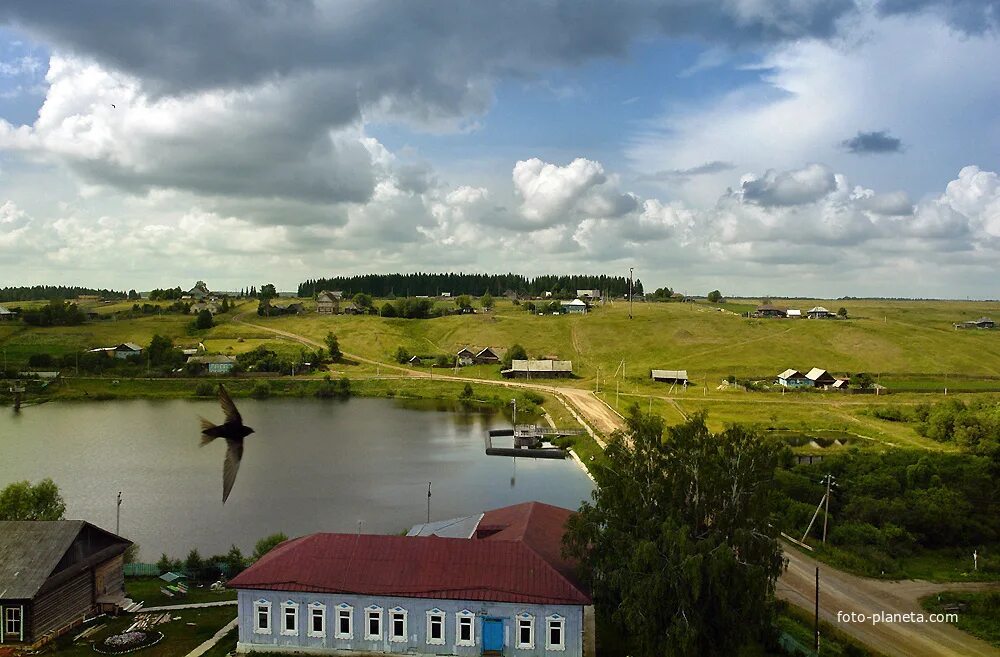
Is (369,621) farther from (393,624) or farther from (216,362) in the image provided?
(216,362)

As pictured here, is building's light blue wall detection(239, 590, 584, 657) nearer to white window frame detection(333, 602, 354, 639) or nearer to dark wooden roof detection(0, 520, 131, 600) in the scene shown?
white window frame detection(333, 602, 354, 639)

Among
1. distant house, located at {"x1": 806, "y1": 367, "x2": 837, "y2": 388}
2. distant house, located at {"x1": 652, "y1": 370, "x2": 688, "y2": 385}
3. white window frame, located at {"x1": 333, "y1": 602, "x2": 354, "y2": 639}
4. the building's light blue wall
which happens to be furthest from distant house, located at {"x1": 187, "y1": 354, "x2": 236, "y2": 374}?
white window frame, located at {"x1": 333, "y1": 602, "x2": 354, "y2": 639}

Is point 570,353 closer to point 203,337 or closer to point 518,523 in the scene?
point 203,337

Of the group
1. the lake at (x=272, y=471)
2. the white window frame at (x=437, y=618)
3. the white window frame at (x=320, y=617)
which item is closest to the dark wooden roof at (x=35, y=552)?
the white window frame at (x=320, y=617)

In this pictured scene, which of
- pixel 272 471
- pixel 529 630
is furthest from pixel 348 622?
pixel 272 471

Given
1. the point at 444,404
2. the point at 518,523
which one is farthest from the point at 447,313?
the point at 518,523

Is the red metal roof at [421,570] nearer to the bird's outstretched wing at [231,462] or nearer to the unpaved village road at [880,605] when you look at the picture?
the unpaved village road at [880,605]
